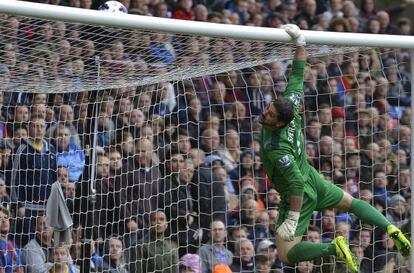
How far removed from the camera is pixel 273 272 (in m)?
12.6

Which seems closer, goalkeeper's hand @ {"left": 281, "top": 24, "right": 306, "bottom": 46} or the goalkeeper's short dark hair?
the goalkeeper's short dark hair

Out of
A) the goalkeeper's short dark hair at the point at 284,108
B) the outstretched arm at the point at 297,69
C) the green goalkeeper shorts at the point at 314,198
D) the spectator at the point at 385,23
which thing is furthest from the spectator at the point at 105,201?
the spectator at the point at 385,23

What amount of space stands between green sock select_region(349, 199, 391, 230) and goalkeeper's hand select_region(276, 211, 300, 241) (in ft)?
2.43

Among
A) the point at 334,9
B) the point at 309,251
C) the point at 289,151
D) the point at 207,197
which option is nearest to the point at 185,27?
the point at 289,151

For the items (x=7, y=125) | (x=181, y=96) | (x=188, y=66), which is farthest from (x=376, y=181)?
(x=7, y=125)

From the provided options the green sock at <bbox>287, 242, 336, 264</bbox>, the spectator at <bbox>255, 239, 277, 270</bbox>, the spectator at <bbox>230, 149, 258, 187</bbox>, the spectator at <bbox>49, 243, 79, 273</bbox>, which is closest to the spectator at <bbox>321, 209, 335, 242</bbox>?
the spectator at <bbox>255, 239, 277, 270</bbox>

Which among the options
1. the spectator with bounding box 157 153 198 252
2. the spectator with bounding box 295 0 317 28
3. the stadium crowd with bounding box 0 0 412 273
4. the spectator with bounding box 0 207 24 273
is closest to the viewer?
the stadium crowd with bounding box 0 0 412 273

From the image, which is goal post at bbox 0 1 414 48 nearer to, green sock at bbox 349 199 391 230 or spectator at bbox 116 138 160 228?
green sock at bbox 349 199 391 230

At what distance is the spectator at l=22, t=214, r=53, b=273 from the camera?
11.0m

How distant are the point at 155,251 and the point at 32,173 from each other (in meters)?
1.33

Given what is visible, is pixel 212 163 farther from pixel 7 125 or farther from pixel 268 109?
pixel 268 109

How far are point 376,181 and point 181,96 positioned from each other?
2228 millimetres

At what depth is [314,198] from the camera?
10.2m

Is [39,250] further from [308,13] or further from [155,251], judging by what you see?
[308,13]
